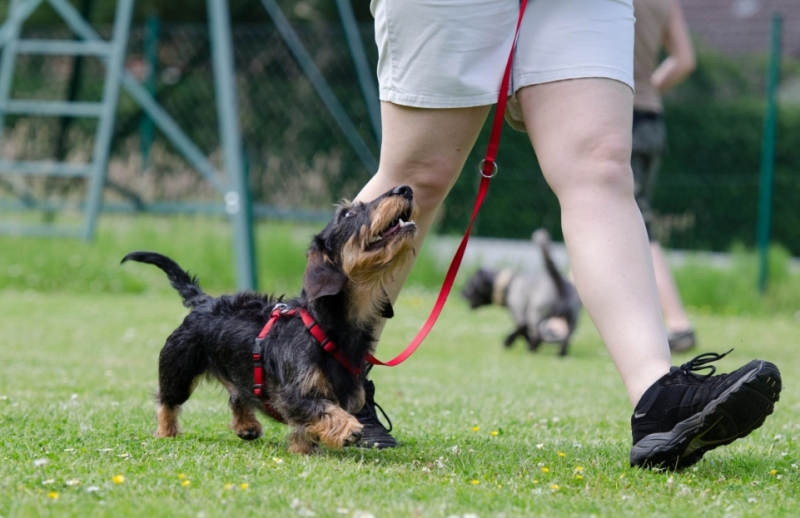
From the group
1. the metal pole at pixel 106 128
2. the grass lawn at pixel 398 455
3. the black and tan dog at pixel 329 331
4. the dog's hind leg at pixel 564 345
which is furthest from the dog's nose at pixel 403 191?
the metal pole at pixel 106 128

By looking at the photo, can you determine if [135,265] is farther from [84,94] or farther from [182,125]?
[84,94]

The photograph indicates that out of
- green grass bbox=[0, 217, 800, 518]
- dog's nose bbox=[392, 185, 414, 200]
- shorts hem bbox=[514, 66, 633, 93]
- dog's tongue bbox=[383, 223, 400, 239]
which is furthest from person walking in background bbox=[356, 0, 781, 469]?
green grass bbox=[0, 217, 800, 518]

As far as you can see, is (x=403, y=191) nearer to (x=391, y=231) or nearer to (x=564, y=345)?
(x=391, y=231)

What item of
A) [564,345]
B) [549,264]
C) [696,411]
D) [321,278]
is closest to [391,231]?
[321,278]

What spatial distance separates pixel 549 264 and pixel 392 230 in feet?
13.7

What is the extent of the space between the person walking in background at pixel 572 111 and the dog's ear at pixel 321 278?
0.44 meters

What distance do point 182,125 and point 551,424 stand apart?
12.7 m

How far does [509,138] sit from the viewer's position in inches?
588

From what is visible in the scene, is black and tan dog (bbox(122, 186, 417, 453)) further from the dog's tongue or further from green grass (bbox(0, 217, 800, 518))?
green grass (bbox(0, 217, 800, 518))

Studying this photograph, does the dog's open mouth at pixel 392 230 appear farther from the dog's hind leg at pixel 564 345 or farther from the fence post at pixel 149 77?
the fence post at pixel 149 77

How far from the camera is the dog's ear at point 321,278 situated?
3.43m

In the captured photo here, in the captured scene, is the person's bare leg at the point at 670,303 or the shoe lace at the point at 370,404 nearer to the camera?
the shoe lace at the point at 370,404

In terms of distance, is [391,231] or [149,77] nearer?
[391,231]

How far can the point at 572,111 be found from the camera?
11.0ft
